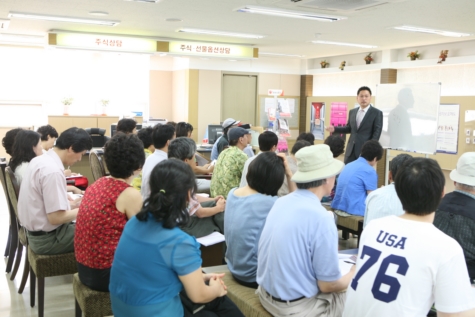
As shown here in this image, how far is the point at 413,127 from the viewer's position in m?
6.86

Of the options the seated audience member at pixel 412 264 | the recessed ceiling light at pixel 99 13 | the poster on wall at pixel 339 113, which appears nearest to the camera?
the seated audience member at pixel 412 264

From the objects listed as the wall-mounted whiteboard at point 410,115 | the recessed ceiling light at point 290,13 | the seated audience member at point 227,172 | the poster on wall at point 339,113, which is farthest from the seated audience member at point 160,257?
the poster on wall at point 339,113

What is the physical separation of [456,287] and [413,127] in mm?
5624

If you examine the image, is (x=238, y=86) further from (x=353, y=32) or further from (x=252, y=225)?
(x=252, y=225)

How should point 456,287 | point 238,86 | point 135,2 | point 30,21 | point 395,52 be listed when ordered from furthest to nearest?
point 238,86 → point 395,52 → point 30,21 → point 135,2 → point 456,287

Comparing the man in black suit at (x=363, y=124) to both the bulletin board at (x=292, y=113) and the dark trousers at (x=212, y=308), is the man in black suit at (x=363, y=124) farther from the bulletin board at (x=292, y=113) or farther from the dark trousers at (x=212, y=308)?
the bulletin board at (x=292, y=113)

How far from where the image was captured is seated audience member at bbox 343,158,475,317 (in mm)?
1614

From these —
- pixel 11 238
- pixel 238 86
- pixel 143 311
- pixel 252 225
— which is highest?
pixel 238 86

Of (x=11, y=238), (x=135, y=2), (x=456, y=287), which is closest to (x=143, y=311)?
(x=456, y=287)

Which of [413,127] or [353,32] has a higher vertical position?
[353,32]

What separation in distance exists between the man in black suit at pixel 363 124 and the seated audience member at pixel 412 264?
4380 millimetres

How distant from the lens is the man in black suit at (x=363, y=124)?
618 cm

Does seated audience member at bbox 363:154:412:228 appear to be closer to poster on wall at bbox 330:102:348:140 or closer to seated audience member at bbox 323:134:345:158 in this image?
seated audience member at bbox 323:134:345:158

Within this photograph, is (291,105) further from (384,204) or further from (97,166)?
(384,204)
